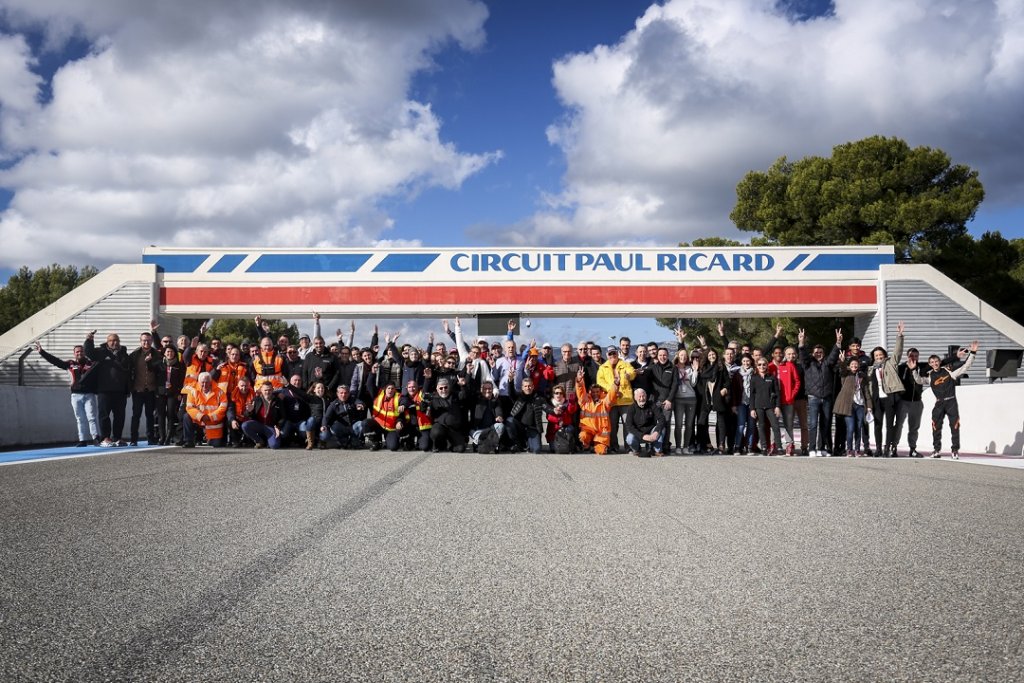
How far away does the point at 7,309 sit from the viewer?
67250 millimetres

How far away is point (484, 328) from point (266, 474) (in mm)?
18792

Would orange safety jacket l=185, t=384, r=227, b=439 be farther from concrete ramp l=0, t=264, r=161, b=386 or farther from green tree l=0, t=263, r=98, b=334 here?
green tree l=0, t=263, r=98, b=334

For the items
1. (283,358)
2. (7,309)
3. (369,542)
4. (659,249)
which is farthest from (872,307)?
(7,309)

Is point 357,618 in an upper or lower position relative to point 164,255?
lower

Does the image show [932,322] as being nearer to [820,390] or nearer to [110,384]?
[820,390]

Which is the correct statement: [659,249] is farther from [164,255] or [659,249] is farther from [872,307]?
[164,255]

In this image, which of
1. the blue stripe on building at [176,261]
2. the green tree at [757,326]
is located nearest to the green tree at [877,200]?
the green tree at [757,326]

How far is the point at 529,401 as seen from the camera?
14602 mm

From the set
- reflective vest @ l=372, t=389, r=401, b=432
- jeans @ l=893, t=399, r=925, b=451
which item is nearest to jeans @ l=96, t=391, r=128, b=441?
reflective vest @ l=372, t=389, r=401, b=432

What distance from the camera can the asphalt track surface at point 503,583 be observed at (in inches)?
122

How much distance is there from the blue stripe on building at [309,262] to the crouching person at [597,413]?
50.1ft

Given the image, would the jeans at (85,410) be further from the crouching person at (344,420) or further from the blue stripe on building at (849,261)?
the blue stripe on building at (849,261)

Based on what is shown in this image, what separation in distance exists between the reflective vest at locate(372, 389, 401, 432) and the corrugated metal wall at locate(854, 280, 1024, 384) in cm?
1899

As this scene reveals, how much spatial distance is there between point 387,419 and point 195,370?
3.42 m
